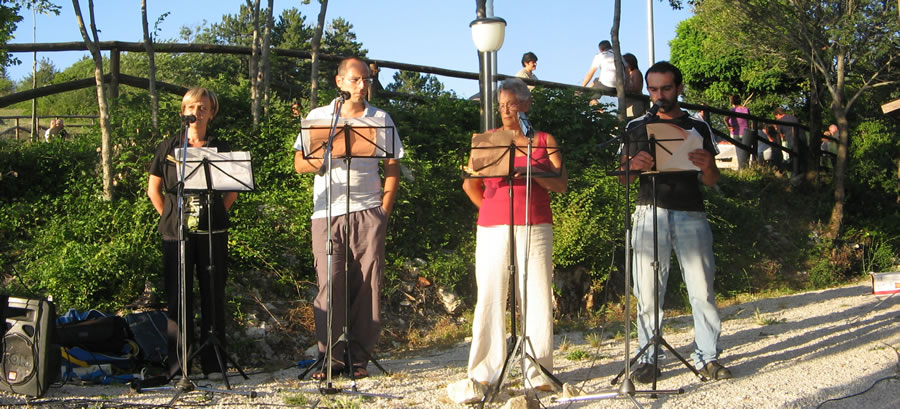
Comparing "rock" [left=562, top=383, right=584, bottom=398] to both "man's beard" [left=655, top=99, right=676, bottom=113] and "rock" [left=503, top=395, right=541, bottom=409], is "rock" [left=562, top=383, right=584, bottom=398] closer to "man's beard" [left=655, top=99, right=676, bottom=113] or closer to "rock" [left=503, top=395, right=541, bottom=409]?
"rock" [left=503, top=395, right=541, bottom=409]

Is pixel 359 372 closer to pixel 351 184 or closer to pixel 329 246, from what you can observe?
pixel 329 246

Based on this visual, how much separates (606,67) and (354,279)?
8516mm

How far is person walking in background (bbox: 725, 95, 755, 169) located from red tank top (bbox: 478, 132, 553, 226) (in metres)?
10.5

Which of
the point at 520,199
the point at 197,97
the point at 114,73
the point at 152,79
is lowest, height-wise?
the point at 520,199

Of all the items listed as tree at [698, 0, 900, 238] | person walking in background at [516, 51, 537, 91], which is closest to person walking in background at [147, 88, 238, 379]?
person walking in background at [516, 51, 537, 91]

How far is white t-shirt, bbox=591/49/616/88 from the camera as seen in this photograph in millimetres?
13812

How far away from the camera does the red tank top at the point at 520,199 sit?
5.58 meters

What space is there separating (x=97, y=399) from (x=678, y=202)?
12.7 ft

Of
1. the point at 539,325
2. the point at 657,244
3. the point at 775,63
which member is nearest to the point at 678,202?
the point at 657,244

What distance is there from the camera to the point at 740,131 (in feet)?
52.6

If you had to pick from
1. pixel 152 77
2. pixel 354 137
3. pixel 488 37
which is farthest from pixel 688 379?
pixel 152 77

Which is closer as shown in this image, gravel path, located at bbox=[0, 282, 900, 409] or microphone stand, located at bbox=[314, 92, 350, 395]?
gravel path, located at bbox=[0, 282, 900, 409]

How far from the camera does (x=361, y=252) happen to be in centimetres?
628

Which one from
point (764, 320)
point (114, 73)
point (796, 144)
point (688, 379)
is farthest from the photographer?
point (796, 144)
